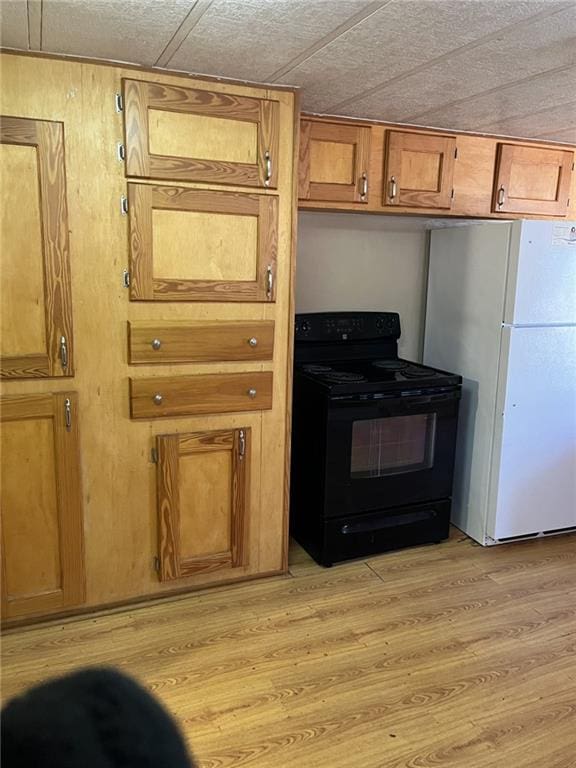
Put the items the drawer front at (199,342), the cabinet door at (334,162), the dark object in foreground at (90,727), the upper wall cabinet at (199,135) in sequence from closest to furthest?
1. the dark object in foreground at (90,727)
2. the upper wall cabinet at (199,135)
3. the drawer front at (199,342)
4. the cabinet door at (334,162)

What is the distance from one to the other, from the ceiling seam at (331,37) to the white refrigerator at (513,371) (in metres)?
1.26

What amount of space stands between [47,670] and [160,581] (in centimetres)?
52

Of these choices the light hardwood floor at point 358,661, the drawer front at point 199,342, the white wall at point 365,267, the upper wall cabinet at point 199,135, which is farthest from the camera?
the white wall at point 365,267

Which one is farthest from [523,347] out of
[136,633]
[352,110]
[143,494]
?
[136,633]

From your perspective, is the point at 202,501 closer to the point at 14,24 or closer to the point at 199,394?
the point at 199,394

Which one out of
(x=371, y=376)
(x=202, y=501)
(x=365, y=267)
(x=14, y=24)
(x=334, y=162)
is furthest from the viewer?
(x=365, y=267)

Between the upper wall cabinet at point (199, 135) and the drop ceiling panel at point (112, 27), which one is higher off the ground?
the drop ceiling panel at point (112, 27)

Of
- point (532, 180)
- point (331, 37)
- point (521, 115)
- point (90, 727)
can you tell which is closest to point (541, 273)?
point (532, 180)

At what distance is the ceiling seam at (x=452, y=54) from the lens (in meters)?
1.50

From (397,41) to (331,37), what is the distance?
20 centimetres

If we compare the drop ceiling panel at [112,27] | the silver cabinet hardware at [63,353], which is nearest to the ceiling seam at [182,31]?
the drop ceiling panel at [112,27]

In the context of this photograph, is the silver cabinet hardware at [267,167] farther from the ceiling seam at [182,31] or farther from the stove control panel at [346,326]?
the stove control panel at [346,326]

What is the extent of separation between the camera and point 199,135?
6.76 feet

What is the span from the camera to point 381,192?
257cm
